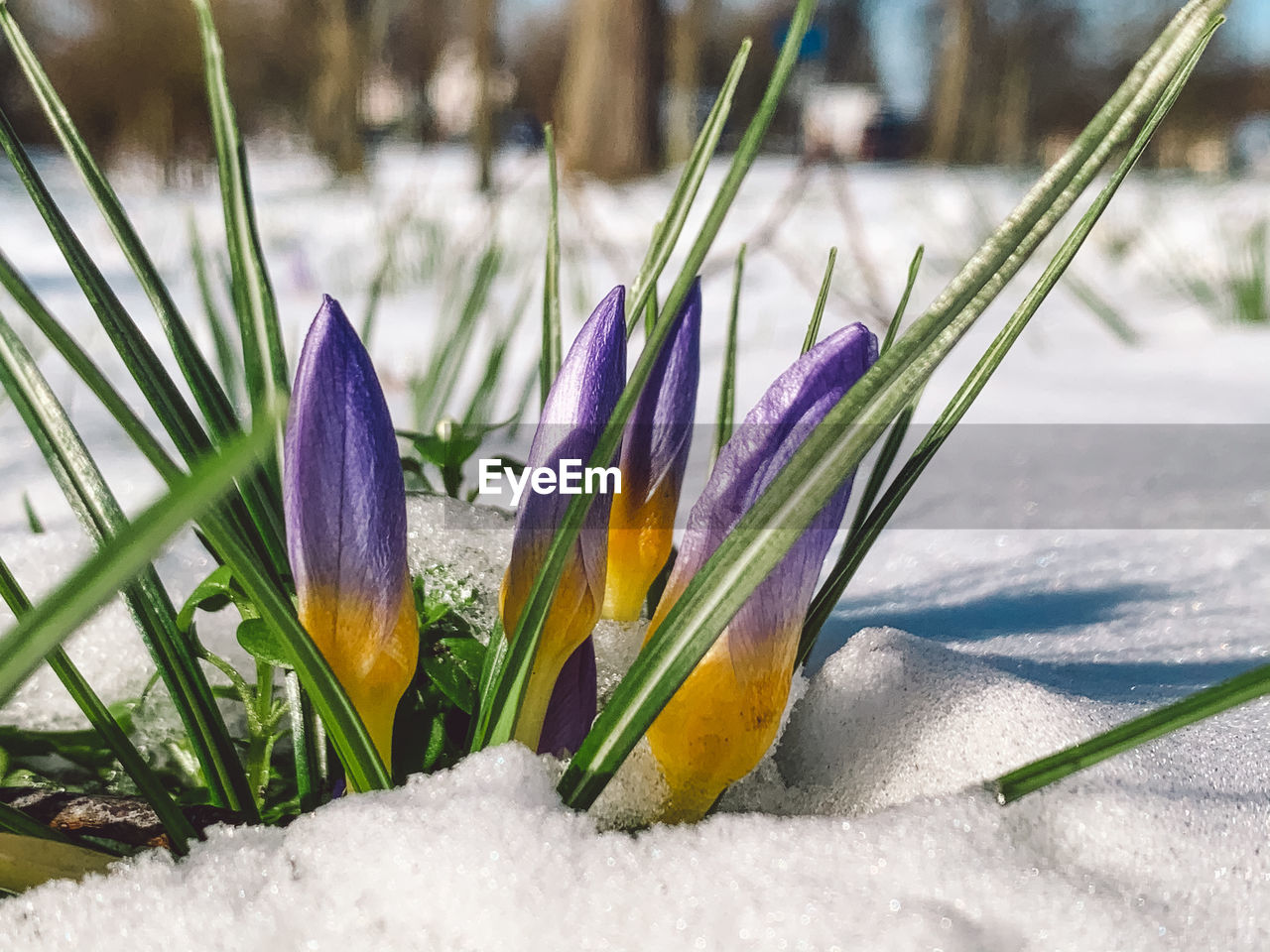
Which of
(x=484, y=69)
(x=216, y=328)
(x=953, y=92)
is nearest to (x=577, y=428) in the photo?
(x=216, y=328)

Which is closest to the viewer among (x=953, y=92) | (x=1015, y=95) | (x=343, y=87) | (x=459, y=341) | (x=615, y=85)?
(x=459, y=341)

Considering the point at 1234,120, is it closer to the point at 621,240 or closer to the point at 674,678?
the point at 621,240

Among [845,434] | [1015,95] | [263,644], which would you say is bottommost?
[1015,95]

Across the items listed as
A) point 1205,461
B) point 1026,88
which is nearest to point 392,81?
point 1026,88

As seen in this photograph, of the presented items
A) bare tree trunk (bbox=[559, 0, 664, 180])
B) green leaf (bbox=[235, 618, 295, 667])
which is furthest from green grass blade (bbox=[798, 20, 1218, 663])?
bare tree trunk (bbox=[559, 0, 664, 180])

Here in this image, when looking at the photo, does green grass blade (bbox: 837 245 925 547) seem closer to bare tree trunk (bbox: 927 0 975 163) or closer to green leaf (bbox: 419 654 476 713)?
green leaf (bbox: 419 654 476 713)

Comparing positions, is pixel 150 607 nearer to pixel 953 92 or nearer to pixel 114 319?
pixel 114 319
